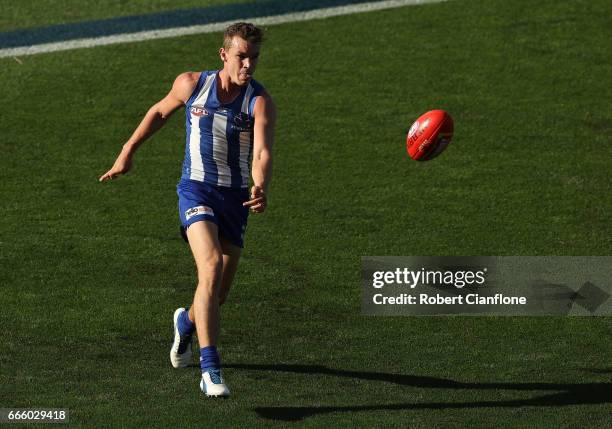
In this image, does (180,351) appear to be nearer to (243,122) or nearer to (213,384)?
(213,384)

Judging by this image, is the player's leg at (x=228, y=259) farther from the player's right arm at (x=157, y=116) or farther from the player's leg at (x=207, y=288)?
the player's right arm at (x=157, y=116)

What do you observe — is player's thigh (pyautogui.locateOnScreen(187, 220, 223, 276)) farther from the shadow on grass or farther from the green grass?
the green grass

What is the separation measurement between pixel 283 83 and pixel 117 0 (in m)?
3.29

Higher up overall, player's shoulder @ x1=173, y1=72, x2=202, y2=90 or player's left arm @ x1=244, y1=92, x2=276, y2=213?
player's shoulder @ x1=173, y1=72, x2=202, y2=90

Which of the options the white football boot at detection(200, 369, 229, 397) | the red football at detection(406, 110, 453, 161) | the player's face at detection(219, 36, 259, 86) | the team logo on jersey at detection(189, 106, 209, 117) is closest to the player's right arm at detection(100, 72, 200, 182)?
the team logo on jersey at detection(189, 106, 209, 117)

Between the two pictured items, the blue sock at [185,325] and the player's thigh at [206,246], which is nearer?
the player's thigh at [206,246]

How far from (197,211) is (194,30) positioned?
832 cm

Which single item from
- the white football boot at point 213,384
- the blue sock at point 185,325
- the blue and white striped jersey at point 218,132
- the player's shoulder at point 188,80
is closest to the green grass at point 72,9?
the player's shoulder at point 188,80

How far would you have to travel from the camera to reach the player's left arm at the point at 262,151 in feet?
27.1

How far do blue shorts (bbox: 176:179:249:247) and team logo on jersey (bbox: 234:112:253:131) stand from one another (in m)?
0.44

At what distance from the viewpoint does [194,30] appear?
16734 mm

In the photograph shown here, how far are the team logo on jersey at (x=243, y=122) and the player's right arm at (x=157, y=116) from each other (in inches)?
15.3

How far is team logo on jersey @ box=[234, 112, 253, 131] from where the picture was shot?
8.98 metres

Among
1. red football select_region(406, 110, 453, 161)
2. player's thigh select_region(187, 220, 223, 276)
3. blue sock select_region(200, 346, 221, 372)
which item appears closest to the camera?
blue sock select_region(200, 346, 221, 372)
